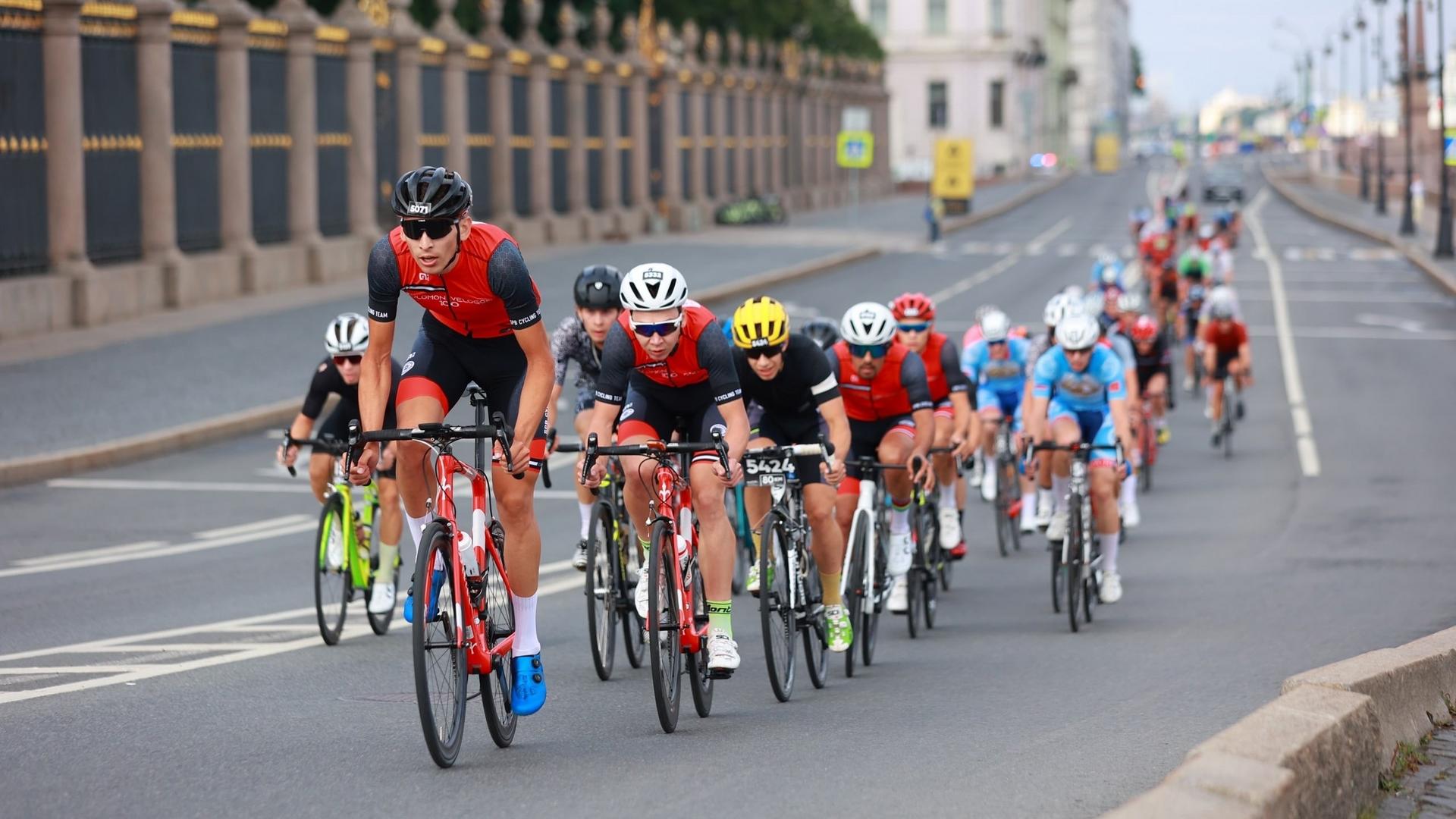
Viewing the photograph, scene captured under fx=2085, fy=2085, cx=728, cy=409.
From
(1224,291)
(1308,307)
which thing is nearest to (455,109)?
(1308,307)

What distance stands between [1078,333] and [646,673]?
4.16m

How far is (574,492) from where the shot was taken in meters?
18.4

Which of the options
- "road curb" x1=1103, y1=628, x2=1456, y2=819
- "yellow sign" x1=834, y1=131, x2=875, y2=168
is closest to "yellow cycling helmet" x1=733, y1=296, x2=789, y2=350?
"road curb" x1=1103, y1=628, x2=1456, y2=819

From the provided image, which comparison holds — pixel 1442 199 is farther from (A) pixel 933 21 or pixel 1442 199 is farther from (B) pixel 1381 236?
(A) pixel 933 21

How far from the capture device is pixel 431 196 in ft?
24.1

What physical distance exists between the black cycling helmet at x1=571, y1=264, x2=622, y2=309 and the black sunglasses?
3.12 meters

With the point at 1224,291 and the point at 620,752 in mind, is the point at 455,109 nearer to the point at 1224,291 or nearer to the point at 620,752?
the point at 1224,291

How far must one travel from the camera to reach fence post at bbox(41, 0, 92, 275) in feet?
85.9

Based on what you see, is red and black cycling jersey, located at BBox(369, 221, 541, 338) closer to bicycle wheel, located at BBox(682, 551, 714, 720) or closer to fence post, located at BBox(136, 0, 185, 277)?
bicycle wheel, located at BBox(682, 551, 714, 720)

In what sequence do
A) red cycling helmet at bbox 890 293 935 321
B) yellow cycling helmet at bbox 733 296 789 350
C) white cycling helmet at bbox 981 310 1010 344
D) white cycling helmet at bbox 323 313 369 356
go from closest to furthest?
yellow cycling helmet at bbox 733 296 789 350 < white cycling helmet at bbox 323 313 369 356 < red cycling helmet at bbox 890 293 935 321 < white cycling helmet at bbox 981 310 1010 344

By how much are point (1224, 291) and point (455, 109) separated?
21.2 m

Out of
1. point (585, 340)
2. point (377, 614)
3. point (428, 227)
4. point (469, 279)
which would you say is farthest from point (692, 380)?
point (377, 614)

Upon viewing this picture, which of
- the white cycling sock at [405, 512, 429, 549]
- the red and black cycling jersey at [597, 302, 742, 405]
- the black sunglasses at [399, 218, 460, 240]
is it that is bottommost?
the white cycling sock at [405, 512, 429, 549]

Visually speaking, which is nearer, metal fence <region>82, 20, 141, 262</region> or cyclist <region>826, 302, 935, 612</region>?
cyclist <region>826, 302, 935, 612</region>
